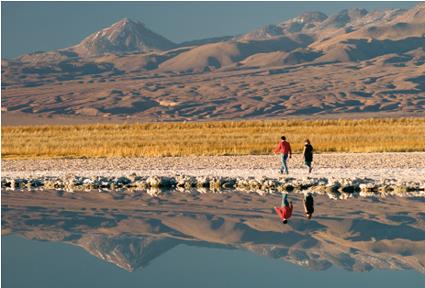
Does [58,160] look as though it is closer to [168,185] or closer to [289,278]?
[168,185]

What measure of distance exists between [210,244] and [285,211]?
4243 millimetres

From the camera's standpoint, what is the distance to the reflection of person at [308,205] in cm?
1880

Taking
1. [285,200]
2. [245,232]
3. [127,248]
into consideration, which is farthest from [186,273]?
[285,200]

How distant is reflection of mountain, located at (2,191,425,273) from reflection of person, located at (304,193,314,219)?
31 cm

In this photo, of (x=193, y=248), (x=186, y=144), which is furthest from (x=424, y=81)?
(x=193, y=248)

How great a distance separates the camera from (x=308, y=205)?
802 inches

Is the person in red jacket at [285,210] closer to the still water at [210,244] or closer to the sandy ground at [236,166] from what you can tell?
the still water at [210,244]

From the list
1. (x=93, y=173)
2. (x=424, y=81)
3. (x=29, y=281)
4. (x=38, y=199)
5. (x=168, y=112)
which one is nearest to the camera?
(x=29, y=281)

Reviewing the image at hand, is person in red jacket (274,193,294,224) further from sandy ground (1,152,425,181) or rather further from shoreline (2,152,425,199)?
sandy ground (1,152,425,181)

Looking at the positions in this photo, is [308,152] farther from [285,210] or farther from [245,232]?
[245,232]

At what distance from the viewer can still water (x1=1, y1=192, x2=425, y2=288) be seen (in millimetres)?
12516

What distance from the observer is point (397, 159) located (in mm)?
33750

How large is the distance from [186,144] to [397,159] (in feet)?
43.6

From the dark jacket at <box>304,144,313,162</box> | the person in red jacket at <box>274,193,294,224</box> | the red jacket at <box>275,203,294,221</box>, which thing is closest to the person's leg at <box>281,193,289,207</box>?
the person in red jacket at <box>274,193,294,224</box>
